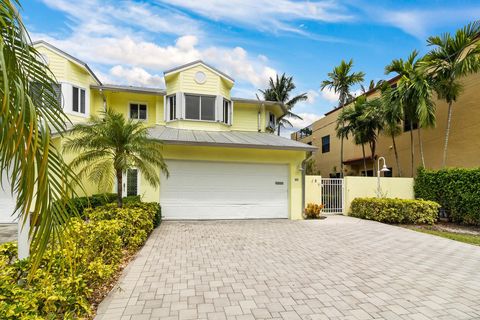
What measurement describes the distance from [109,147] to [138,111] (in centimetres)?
805

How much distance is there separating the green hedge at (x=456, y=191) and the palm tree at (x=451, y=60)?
1706 mm

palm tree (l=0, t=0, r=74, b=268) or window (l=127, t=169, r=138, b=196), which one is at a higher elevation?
palm tree (l=0, t=0, r=74, b=268)

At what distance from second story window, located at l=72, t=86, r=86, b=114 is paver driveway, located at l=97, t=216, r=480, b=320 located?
30.3 ft

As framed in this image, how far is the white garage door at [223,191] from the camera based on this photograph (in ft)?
38.5

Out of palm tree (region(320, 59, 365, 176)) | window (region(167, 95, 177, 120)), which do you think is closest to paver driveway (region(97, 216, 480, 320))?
window (region(167, 95, 177, 120))

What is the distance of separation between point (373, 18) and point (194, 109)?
9.49 m

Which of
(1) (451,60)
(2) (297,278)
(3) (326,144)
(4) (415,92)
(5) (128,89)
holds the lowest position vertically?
(2) (297,278)

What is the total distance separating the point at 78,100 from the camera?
14.1m

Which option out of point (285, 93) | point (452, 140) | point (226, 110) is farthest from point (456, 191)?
point (285, 93)

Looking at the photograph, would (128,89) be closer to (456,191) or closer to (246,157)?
(246,157)

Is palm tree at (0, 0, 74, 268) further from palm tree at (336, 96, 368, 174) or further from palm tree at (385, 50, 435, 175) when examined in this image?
palm tree at (336, 96, 368, 174)

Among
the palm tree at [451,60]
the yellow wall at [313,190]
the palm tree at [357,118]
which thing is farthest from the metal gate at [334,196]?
the palm tree at [357,118]

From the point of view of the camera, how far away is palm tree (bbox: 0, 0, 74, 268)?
4.80 feet

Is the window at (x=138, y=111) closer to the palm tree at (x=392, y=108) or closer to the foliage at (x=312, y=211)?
the foliage at (x=312, y=211)
